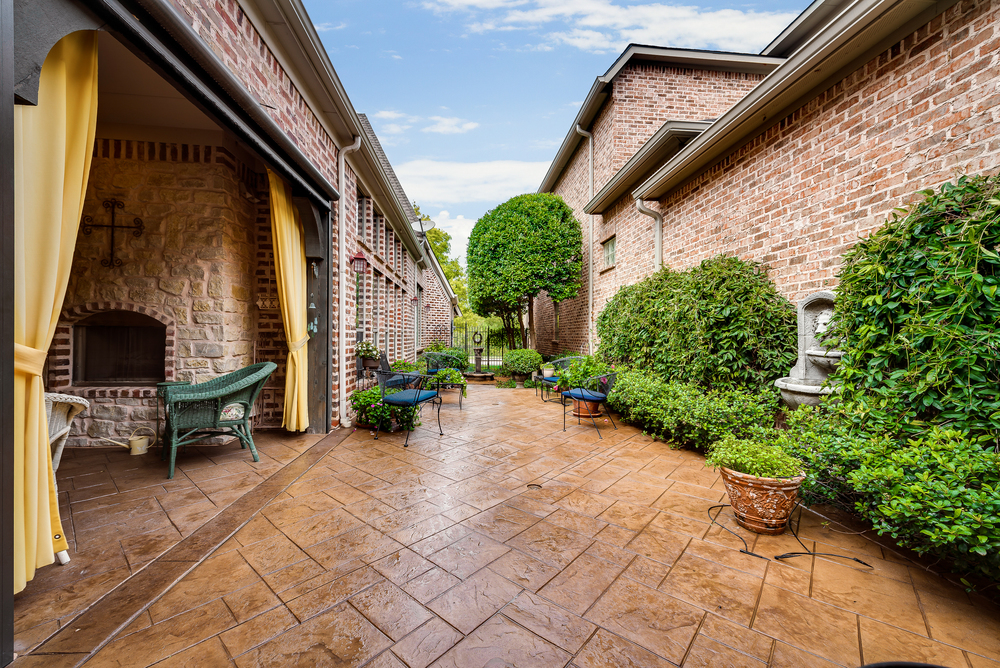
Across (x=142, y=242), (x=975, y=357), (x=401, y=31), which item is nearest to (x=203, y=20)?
(x=142, y=242)

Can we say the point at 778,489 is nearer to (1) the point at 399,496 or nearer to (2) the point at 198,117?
(1) the point at 399,496

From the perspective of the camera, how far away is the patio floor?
1345mm

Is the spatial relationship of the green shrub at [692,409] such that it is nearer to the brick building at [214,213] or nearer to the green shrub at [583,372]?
the green shrub at [583,372]

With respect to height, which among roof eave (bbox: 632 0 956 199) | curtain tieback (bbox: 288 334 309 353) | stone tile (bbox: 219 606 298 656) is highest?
roof eave (bbox: 632 0 956 199)

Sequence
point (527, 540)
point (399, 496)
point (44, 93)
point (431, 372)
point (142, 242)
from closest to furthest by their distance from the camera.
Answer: point (44, 93)
point (527, 540)
point (399, 496)
point (142, 242)
point (431, 372)

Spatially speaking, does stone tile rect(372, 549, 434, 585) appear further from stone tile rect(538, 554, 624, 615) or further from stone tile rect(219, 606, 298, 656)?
stone tile rect(538, 554, 624, 615)

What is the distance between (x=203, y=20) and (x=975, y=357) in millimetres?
4558

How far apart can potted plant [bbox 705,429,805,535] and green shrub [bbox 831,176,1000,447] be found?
0.52 metres

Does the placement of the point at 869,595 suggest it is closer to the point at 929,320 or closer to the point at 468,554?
the point at 929,320

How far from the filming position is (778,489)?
2.12 m

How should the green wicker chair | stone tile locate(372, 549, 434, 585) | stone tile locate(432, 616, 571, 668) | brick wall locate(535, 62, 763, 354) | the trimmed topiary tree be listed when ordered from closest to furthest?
stone tile locate(432, 616, 571, 668), stone tile locate(372, 549, 434, 585), the green wicker chair, brick wall locate(535, 62, 763, 354), the trimmed topiary tree

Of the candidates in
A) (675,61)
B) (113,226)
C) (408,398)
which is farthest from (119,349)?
(675,61)

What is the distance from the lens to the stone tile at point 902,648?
1303 mm

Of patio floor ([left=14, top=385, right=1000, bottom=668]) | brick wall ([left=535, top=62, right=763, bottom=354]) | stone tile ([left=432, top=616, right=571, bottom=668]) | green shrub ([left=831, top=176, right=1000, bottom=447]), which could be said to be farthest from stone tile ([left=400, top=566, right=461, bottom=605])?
brick wall ([left=535, top=62, right=763, bottom=354])
